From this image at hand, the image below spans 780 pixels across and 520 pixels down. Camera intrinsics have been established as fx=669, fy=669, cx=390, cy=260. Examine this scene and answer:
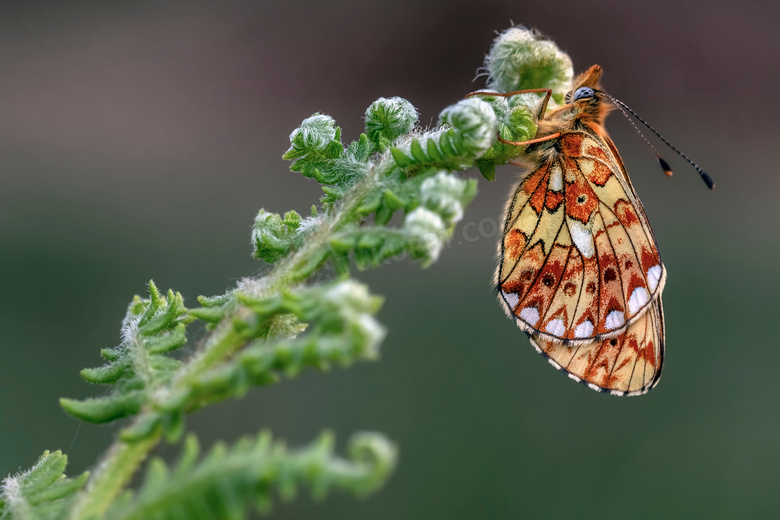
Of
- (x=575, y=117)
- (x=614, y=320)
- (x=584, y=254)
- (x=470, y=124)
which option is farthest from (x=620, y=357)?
(x=470, y=124)

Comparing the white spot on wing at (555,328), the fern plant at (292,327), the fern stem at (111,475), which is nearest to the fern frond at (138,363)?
the fern plant at (292,327)

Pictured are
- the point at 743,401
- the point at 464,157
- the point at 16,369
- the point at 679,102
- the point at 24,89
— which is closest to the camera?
the point at 464,157

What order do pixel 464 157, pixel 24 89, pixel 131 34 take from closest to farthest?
pixel 464 157
pixel 24 89
pixel 131 34

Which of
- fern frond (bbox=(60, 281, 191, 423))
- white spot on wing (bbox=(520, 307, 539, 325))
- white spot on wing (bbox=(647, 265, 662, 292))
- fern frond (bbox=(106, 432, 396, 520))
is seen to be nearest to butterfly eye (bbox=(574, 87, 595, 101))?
white spot on wing (bbox=(647, 265, 662, 292))

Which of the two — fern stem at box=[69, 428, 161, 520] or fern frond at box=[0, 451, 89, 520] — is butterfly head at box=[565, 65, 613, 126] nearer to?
fern stem at box=[69, 428, 161, 520]

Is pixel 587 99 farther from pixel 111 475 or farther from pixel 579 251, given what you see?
pixel 111 475

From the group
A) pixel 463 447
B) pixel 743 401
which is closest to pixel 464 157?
pixel 463 447

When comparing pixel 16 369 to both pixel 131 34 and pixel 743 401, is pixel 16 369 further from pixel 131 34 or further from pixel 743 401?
pixel 743 401

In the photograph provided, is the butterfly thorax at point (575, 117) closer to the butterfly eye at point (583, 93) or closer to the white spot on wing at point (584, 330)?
the butterfly eye at point (583, 93)
